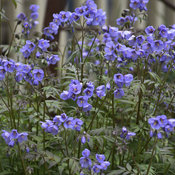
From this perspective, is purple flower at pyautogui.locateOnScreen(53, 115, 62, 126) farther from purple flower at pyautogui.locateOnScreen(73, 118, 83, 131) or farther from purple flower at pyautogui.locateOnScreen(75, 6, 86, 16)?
purple flower at pyautogui.locateOnScreen(75, 6, 86, 16)

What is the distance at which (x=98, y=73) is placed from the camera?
3.01m

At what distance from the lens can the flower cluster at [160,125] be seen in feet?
6.73

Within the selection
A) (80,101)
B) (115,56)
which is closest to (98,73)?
(115,56)

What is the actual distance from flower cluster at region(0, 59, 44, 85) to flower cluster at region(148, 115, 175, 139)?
877mm

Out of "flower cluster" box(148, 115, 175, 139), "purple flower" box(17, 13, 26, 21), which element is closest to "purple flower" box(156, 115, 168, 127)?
"flower cluster" box(148, 115, 175, 139)

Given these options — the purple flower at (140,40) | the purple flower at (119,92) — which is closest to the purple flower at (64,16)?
the purple flower at (140,40)

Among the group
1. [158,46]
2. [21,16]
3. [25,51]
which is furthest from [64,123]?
[21,16]

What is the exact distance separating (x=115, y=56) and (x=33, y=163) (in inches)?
45.3

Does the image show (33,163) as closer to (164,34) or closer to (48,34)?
(48,34)

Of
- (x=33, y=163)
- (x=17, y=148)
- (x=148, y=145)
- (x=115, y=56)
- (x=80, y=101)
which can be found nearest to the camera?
(x=80, y=101)

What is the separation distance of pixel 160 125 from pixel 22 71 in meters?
1.02

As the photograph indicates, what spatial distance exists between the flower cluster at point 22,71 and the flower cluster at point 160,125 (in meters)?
0.88

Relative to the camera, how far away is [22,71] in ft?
7.93

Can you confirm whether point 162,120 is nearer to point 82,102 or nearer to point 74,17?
point 82,102
